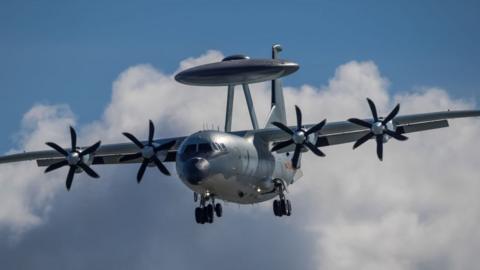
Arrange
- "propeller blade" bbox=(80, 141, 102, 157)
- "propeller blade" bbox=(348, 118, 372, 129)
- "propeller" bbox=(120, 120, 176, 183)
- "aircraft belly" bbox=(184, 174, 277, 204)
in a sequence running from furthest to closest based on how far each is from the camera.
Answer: "propeller blade" bbox=(80, 141, 102, 157), "propeller" bbox=(120, 120, 176, 183), "propeller blade" bbox=(348, 118, 372, 129), "aircraft belly" bbox=(184, 174, 277, 204)

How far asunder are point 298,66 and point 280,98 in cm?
739

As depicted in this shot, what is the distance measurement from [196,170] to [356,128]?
536 inches

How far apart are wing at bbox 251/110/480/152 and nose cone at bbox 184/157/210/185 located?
358 inches

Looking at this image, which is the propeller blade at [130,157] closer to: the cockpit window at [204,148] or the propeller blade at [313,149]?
the cockpit window at [204,148]

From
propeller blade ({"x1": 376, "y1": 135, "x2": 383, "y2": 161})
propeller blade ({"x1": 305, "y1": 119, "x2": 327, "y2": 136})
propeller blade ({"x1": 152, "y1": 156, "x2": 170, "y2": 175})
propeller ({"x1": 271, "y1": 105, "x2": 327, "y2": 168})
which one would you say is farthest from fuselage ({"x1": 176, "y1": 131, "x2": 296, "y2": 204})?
propeller blade ({"x1": 376, "y1": 135, "x2": 383, "y2": 161})

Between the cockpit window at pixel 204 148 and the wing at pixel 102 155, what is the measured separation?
10205 mm

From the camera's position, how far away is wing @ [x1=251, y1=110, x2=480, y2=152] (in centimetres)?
6450

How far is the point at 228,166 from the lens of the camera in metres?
60.1

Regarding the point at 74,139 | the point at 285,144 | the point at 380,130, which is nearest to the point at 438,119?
the point at 380,130

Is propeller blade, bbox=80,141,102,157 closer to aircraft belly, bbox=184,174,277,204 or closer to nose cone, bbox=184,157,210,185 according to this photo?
aircraft belly, bbox=184,174,277,204

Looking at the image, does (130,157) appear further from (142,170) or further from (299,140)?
(299,140)

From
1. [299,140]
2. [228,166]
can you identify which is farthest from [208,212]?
[299,140]

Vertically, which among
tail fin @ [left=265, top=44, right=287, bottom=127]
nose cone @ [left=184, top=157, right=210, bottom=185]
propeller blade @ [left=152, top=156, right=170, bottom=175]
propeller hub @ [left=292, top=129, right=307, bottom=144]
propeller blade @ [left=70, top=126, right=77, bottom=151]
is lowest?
nose cone @ [left=184, top=157, right=210, bottom=185]

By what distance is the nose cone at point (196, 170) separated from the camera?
58.2 metres
